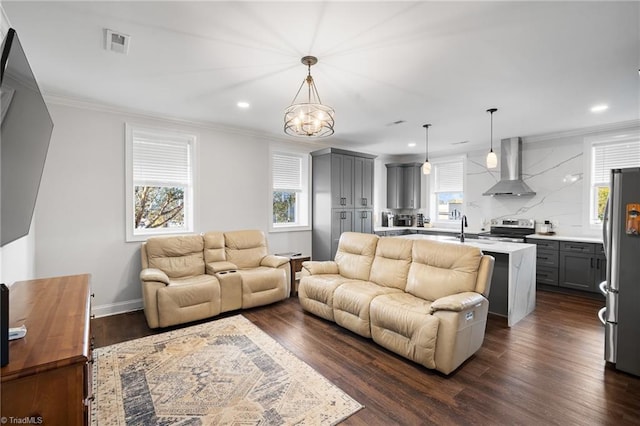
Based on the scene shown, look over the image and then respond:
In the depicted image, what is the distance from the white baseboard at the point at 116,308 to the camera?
12.6ft

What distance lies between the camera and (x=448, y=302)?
8.15 feet

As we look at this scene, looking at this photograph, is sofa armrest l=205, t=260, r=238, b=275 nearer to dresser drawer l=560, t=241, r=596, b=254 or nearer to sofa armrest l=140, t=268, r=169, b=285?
sofa armrest l=140, t=268, r=169, b=285

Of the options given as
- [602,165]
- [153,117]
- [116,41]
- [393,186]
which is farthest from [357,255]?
[602,165]

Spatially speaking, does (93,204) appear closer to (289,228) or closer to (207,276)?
(207,276)

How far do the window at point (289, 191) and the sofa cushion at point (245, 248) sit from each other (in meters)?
0.68

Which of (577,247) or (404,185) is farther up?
(404,185)

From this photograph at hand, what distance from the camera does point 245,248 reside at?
4668 mm

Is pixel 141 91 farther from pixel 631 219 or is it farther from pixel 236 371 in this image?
pixel 631 219

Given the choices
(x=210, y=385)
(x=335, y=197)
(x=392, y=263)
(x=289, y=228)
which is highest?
(x=335, y=197)

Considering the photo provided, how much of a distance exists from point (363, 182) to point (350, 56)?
Answer: 3670mm

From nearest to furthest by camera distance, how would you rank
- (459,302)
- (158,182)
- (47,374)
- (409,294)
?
(47,374), (459,302), (409,294), (158,182)

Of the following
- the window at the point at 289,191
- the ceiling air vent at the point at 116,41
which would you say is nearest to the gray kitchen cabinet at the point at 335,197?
the window at the point at 289,191

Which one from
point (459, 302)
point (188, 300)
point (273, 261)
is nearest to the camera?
point (459, 302)

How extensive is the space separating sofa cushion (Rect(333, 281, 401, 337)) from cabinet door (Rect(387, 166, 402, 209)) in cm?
412
